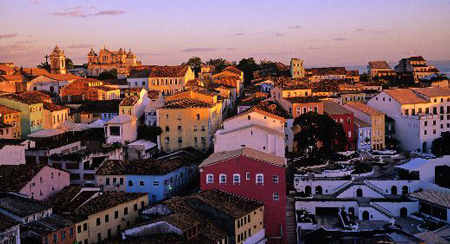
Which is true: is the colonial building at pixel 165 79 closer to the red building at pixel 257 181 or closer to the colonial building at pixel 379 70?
the red building at pixel 257 181

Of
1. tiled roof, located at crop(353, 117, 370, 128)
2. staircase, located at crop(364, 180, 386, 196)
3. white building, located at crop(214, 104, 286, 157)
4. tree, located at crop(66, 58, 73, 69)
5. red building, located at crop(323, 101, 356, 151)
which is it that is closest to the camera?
staircase, located at crop(364, 180, 386, 196)

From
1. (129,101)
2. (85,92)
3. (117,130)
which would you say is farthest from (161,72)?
(117,130)

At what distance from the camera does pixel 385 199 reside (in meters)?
31.6

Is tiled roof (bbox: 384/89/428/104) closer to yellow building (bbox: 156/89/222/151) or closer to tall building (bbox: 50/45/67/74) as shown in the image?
yellow building (bbox: 156/89/222/151)

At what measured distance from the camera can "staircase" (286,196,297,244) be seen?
28094 mm

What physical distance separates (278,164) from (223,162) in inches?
107

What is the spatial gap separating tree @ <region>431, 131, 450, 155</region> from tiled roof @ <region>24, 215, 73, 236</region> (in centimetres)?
2938

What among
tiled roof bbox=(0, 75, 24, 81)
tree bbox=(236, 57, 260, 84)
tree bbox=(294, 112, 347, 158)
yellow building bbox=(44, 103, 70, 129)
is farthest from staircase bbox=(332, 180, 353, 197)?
tree bbox=(236, 57, 260, 84)

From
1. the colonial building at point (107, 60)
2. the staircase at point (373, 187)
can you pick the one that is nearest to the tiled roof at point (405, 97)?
the staircase at point (373, 187)

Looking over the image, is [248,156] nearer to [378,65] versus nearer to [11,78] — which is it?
[11,78]

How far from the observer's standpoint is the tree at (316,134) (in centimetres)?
3684

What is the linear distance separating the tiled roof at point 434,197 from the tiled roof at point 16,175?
1958 cm

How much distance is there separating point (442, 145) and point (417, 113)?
431 centimetres

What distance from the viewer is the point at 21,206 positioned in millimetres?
23875
